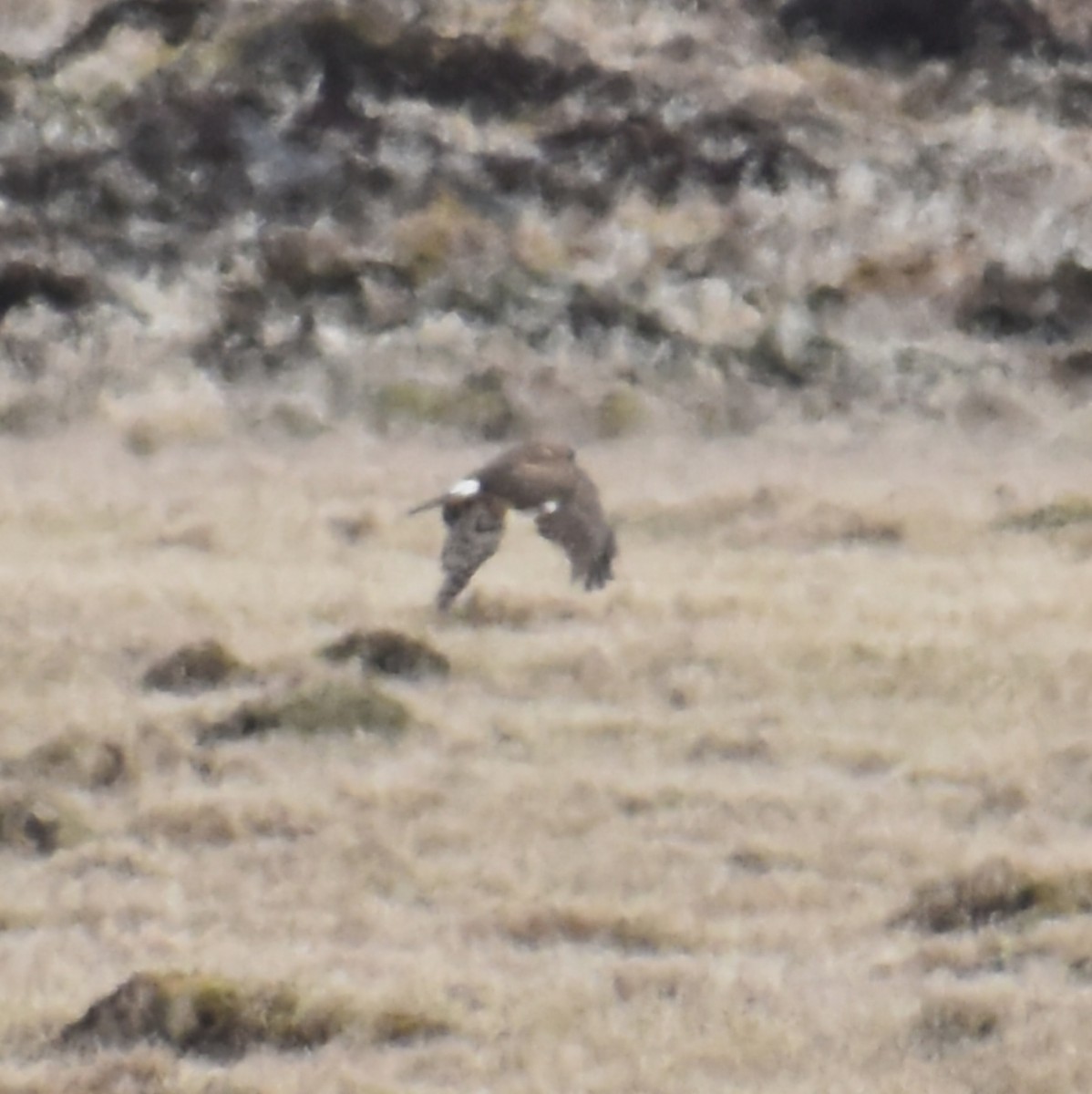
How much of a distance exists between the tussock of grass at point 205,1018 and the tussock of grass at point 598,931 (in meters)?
1.30

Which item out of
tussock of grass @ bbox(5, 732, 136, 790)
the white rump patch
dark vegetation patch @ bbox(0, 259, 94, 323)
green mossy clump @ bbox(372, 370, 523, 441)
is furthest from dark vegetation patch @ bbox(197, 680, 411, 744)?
dark vegetation patch @ bbox(0, 259, 94, 323)

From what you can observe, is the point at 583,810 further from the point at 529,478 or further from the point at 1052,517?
the point at 1052,517

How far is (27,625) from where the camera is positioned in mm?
15609

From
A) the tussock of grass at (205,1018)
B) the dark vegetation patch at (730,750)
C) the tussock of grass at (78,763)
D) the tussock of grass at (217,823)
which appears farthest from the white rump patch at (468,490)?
the tussock of grass at (205,1018)

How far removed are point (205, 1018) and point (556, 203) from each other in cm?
2418

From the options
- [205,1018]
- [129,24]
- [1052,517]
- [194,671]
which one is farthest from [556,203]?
[205,1018]

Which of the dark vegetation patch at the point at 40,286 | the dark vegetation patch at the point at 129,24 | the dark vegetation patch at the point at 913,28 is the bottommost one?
the dark vegetation patch at the point at 40,286

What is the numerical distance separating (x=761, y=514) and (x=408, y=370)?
994 centimetres

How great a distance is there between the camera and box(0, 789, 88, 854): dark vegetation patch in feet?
35.4

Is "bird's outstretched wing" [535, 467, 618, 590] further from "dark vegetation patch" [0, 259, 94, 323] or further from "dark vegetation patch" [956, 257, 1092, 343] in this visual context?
"dark vegetation patch" [0, 259, 94, 323]

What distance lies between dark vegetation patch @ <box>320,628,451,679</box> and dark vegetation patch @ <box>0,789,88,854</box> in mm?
3546

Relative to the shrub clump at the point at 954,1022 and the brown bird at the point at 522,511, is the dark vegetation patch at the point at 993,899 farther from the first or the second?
the brown bird at the point at 522,511

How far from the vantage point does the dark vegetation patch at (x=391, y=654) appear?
1449 cm

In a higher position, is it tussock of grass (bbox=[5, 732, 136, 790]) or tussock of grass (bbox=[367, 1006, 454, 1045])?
tussock of grass (bbox=[367, 1006, 454, 1045])
